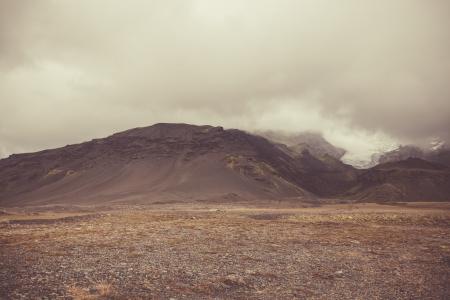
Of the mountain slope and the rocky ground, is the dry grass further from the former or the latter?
the mountain slope

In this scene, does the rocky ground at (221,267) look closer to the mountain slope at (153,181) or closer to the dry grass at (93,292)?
the dry grass at (93,292)

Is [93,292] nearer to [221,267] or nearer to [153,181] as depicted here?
[221,267]

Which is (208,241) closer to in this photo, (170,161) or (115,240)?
(115,240)

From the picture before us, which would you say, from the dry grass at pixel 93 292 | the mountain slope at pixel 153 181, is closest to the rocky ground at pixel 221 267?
the dry grass at pixel 93 292

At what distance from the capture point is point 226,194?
14575 cm

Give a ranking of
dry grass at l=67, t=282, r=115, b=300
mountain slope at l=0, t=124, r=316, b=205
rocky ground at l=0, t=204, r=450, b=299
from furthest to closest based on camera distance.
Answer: mountain slope at l=0, t=124, r=316, b=205 → rocky ground at l=0, t=204, r=450, b=299 → dry grass at l=67, t=282, r=115, b=300

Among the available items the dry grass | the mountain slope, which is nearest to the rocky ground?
the dry grass

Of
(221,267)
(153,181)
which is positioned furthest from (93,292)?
(153,181)

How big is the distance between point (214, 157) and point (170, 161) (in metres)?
22.6

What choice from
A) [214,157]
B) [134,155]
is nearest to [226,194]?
[214,157]

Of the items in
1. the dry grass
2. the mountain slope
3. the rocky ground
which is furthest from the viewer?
the mountain slope

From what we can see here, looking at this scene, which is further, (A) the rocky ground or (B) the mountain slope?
(B) the mountain slope

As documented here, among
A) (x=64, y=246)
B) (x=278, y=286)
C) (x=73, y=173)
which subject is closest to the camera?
(x=278, y=286)

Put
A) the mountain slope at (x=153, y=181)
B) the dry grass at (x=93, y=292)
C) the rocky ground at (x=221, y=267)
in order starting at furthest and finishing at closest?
1. the mountain slope at (x=153, y=181)
2. the rocky ground at (x=221, y=267)
3. the dry grass at (x=93, y=292)
